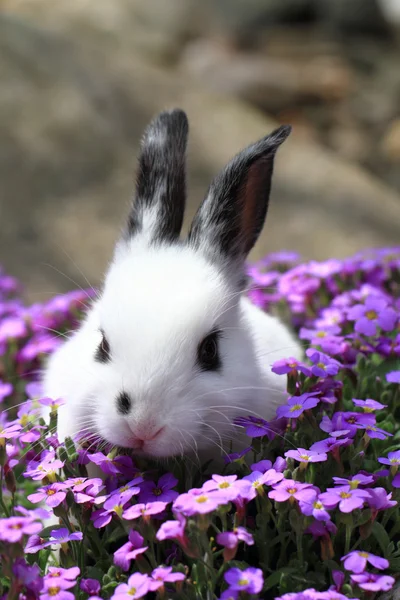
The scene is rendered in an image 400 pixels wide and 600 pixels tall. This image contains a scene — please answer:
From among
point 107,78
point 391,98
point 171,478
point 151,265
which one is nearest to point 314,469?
point 171,478

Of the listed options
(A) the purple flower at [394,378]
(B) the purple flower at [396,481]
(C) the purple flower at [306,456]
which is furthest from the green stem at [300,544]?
(A) the purple flower at [394,378]

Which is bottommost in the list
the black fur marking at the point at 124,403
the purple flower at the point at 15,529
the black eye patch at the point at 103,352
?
the purple flower at the point at 15,529

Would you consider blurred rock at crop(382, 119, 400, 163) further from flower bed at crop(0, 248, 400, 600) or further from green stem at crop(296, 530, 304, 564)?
green stem at crop(296, 530, 304, 564)

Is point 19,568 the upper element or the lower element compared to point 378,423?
lower

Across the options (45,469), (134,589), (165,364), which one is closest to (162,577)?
(134,589)

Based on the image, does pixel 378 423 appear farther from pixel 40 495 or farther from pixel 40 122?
pixel 40 122

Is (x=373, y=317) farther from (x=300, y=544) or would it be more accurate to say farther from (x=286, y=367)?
(x=300, y=544)

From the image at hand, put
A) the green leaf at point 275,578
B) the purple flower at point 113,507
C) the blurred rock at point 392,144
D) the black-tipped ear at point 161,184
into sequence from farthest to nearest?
the blurred rock at point 392,144 → the black-tipped ear at point 161,184 → the purple flower at point 113,507 → the green leaf at point 275,578

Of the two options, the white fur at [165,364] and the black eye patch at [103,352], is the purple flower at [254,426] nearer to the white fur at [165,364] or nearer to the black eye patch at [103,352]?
the white fur at [165,364]
